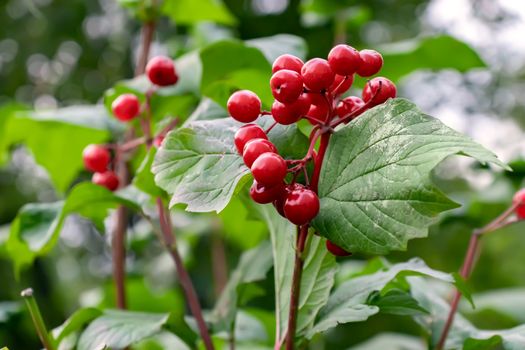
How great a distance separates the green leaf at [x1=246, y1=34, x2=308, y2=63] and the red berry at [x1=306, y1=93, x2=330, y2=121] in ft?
1.73

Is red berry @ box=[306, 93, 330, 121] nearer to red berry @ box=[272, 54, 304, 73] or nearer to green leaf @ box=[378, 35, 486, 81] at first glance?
red berry @ box=[272, 54, 304, 73]

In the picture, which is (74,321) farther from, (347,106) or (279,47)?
(279,47)

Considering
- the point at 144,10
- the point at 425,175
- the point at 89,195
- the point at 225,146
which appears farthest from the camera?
the point at 144,10

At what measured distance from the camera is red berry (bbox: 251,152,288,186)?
53 centimetres

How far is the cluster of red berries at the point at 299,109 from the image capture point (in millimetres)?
542

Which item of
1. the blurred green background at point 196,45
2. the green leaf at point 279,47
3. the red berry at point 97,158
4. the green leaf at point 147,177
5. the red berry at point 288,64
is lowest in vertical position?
the blurred green background at point 196,45

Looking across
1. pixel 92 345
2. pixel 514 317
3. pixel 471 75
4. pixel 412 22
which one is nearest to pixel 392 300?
pixel 92 345

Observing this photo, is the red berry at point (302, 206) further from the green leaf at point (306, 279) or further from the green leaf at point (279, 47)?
the green leaf at point (279, 47)

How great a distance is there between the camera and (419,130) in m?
0.53

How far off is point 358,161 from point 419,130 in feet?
0.21

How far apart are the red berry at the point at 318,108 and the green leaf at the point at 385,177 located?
0.16ft

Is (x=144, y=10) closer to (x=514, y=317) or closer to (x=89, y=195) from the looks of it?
(x=89, y=195)

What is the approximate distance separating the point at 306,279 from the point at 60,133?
0.88 m

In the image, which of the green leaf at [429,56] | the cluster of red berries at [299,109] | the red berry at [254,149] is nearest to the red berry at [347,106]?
the cluster of red berries at [299,109]
